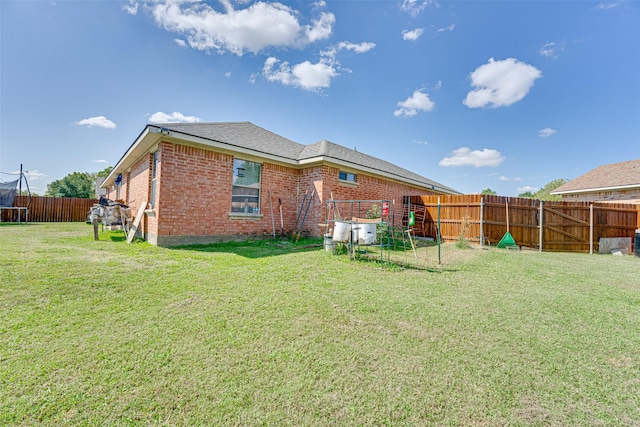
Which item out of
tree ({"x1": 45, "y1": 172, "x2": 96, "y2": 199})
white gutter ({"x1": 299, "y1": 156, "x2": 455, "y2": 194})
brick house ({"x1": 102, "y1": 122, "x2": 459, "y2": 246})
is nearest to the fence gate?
white gutter ({"x1": 299, "y1": 156, "x2": 455, "y2": 194})

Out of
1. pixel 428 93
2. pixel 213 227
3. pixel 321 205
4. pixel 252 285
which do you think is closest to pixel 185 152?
pixel 213 227

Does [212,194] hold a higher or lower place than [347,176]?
lower

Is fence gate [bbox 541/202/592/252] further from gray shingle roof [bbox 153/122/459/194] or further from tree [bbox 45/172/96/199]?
tree [bbox 45/172/96/199]

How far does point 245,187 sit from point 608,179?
860 inches

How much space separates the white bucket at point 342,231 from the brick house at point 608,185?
17262mm

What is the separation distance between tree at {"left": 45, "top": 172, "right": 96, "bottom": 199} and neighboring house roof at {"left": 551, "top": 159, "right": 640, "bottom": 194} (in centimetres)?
5467

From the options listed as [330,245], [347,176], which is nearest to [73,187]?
[347,176]

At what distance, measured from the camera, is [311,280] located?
440cm

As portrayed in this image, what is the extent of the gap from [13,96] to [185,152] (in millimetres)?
9798

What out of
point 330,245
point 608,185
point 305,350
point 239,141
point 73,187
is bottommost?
point 305,350

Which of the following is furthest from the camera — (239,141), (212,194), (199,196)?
(239,141)

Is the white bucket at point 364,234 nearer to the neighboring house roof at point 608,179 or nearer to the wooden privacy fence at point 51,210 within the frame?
the neighboring house roof at point 608,179

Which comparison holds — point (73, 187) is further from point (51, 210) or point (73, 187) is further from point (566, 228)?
point (566, 228)

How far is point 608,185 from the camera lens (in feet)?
47.9
